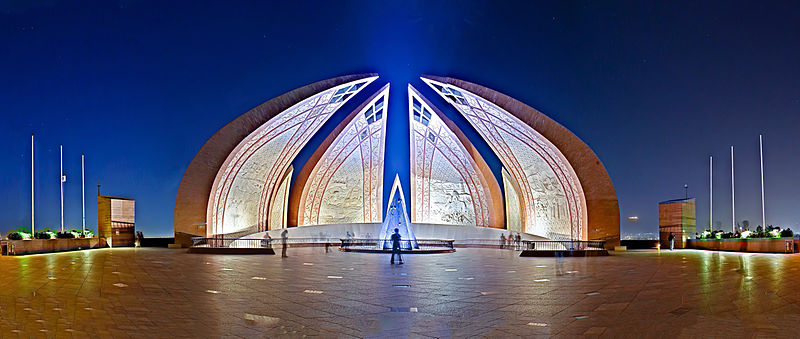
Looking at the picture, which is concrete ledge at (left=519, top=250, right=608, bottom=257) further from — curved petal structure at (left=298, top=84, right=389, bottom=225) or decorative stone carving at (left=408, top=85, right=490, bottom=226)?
curved petal structure at (left=298, top=84, right=389, bottom=225)

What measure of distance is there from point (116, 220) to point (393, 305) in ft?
63.6

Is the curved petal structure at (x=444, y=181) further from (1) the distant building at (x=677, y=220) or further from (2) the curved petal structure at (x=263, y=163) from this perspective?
(1) the distant building at (x=677, y=220)

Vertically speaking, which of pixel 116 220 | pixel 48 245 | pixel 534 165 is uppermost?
pixel 534 165

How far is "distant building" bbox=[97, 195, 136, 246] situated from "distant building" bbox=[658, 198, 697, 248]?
73.9ft

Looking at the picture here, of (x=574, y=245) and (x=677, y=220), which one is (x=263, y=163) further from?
(x=677, y=220)

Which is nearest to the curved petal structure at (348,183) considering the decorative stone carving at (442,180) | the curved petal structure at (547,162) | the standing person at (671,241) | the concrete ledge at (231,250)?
the decorative stone carving at (442,180)

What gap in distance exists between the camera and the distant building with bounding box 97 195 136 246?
2067cm

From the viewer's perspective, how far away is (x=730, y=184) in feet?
72.6

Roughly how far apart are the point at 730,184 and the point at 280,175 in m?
20.0

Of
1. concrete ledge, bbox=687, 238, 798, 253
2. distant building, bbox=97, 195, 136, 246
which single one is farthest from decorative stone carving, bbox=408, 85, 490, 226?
distant building, bbox=97, 195, 136, 246

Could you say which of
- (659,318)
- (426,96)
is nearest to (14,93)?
(426,96)

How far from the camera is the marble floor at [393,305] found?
4086mm

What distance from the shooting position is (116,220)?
21.1 meters

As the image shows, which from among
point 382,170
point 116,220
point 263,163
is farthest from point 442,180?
point 116,220
